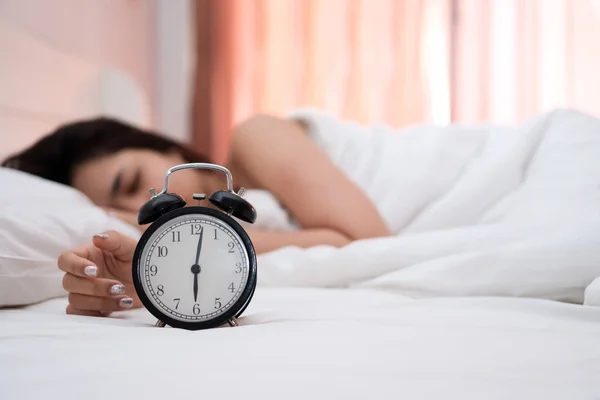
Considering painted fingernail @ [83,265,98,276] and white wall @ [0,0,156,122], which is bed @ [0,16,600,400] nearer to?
painted fingernail @ [83,265,98,276]

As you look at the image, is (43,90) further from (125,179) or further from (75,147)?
(125,179)

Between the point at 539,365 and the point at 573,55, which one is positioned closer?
A: the point at 539,365

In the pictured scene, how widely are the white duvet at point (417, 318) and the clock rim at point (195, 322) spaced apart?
0.04m

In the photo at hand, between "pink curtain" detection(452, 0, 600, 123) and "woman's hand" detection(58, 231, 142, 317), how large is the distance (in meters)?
2.66

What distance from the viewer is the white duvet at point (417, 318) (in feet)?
1.53

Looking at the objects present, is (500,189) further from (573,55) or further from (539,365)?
(573,55)

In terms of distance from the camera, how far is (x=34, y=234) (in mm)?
927

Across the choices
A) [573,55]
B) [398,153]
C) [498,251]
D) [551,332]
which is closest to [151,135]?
[398,153]

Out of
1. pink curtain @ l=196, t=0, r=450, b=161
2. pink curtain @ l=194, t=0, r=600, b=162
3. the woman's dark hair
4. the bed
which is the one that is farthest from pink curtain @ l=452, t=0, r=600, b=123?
the bed

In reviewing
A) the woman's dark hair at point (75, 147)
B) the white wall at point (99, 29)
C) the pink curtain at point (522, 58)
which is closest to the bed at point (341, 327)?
the woman's dark hair at point (75, 147)

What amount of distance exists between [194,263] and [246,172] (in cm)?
109

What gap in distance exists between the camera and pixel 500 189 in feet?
4.29

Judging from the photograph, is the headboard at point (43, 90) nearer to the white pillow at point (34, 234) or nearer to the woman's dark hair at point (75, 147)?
the woman's dark hair at point (75, 147)

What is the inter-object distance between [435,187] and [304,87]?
2.04 meters
